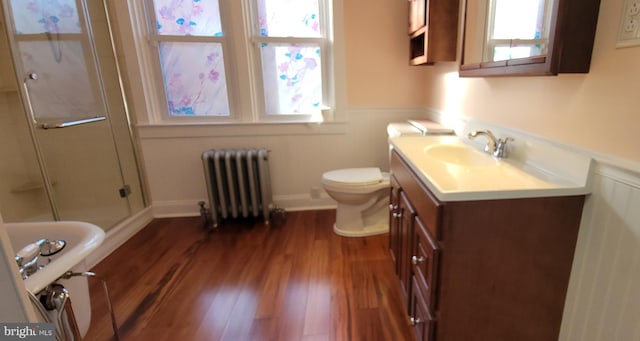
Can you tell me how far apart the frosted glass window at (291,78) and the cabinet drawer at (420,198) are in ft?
4.15

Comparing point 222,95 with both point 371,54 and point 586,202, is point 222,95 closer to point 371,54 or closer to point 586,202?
point 371,54

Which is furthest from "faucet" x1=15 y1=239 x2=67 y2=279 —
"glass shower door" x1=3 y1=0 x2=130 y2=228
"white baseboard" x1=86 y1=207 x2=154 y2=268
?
"glass shower door" x1=3 y1=0 x2=130 y2=228

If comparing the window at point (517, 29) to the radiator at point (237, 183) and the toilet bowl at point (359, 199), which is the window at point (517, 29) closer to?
the toilet bowl at point (359, 199)

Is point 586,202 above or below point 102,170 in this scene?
above

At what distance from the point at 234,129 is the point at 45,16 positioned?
1.36 meters

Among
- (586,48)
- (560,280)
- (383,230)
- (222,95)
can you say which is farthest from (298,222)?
(586,48)

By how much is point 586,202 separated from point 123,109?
2.88m

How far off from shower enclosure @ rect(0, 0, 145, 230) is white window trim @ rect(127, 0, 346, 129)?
0.58 ft

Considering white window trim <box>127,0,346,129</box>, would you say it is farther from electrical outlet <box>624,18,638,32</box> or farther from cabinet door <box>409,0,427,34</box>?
electrical outlet <box>624,18,638,32</box>

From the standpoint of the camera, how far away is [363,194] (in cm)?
213

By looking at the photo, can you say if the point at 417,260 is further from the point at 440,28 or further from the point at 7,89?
the point at 7,89

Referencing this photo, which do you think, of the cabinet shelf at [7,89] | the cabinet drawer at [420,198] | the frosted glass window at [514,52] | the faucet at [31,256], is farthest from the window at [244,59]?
the faucet at [31,256]

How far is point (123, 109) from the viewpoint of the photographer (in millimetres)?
2461

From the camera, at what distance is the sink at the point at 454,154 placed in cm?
147
